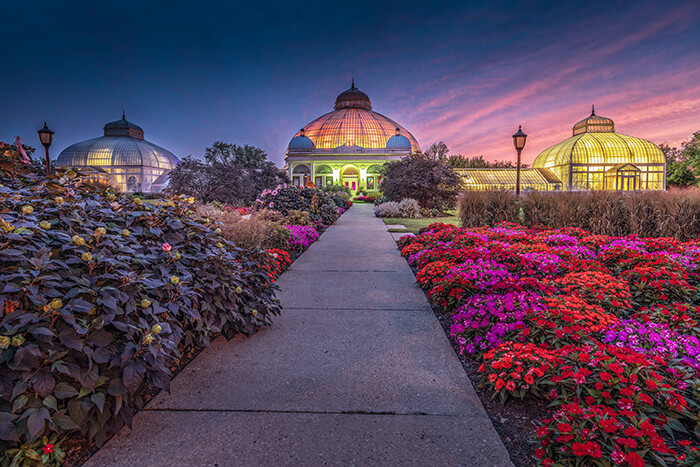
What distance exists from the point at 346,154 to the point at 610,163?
3565 centimetres

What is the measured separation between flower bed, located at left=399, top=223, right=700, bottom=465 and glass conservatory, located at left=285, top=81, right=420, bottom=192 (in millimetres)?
46707

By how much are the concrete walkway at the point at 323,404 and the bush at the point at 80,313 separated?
1.06 feet

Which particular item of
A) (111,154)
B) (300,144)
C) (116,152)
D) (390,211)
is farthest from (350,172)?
(111,154)

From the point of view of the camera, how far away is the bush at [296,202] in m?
13.0

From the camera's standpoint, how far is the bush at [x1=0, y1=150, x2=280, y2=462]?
162cm

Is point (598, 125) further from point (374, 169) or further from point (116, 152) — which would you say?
point (116, 152)

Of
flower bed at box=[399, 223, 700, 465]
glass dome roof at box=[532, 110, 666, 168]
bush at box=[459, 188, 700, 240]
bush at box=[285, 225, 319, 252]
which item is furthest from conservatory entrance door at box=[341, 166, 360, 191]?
flower bed at box=[399, 223, 700, 465]

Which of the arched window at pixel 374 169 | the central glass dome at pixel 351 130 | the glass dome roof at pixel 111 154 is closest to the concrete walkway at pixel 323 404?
the arched window at pixel 374 169

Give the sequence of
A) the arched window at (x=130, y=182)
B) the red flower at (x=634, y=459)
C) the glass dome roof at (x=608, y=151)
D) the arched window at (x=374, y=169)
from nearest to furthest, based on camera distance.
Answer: the red flower at (x=634, y=459)
the glass dome roof at (x=608, y=151)
the arched window at (x=374, y=169)
the arched window at (x=130, y=182)

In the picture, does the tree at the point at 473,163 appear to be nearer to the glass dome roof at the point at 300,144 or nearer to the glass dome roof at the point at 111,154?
the glass dome roof at the point at 300,144

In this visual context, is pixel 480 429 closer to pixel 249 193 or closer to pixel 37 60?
pixel 249 193

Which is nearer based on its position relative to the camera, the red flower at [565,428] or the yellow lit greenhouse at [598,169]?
the red flower at [565,428]

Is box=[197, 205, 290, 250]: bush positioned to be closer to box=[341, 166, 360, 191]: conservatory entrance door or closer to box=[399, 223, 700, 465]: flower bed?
box=[399, 223, 700, 465]: flower bed

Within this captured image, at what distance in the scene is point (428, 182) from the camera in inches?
781
